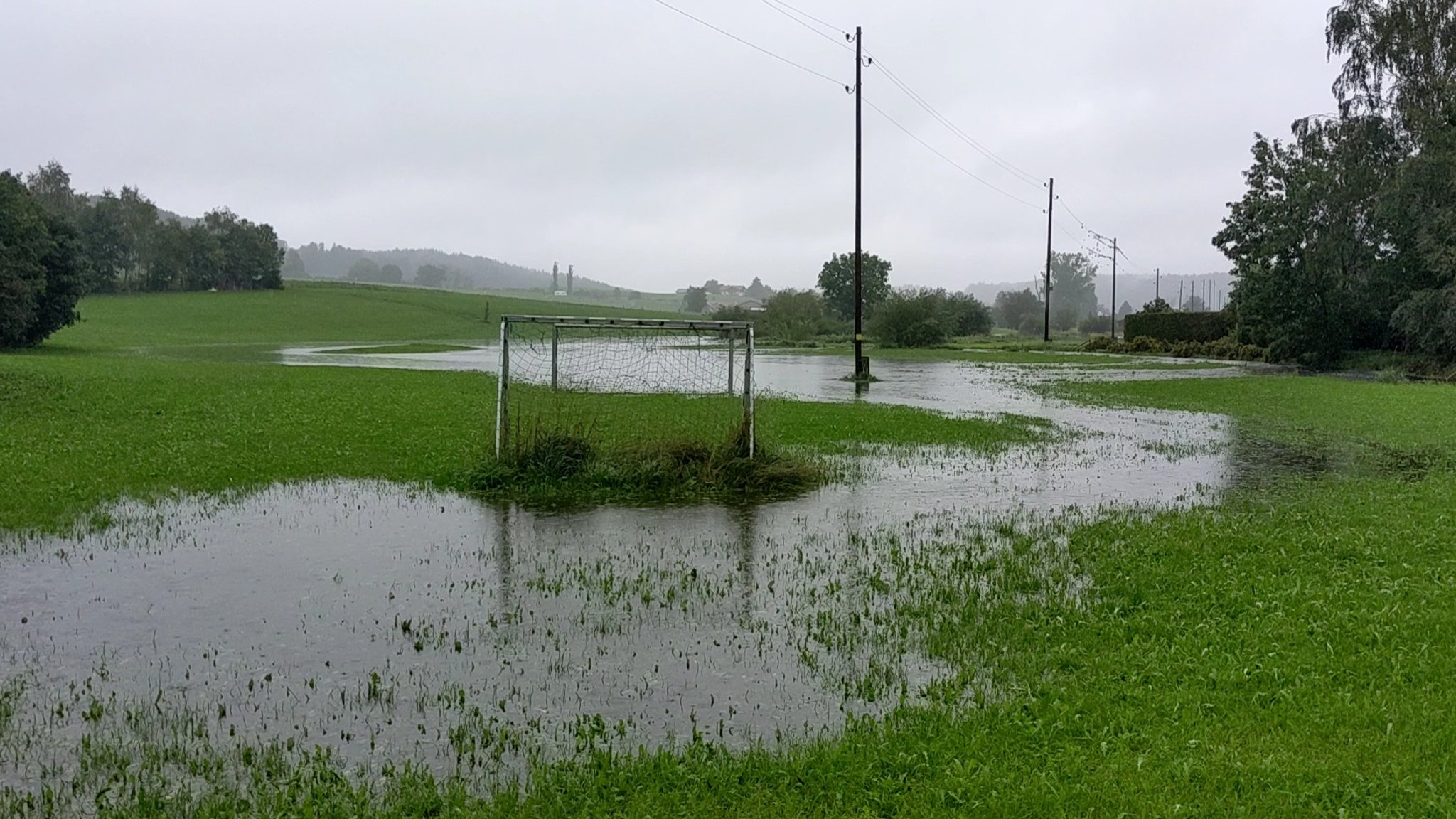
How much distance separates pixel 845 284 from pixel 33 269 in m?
71.8

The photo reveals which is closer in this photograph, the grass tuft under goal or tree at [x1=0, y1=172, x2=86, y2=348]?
the grass tuft under goal

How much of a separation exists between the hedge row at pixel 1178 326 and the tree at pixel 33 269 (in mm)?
58641

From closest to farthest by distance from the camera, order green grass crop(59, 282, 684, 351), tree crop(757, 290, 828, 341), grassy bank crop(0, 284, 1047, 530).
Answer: grassy bank crop(0, 284, 1047, 530)
green grass crop(59, 282, 684, 351)
tree crop(757, 290, 828, 341)

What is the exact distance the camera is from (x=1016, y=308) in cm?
13300

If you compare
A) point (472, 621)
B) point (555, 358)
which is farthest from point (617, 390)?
point (472, 621)

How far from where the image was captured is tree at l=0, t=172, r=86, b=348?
38812 millimetres

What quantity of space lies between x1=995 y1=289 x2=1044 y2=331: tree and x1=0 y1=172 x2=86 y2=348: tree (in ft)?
347

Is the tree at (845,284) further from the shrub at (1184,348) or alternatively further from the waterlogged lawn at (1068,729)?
the waterlogged lawn at (1068,729)

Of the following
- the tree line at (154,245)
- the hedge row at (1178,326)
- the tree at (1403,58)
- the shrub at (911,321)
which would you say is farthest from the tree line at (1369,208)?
the tree line at (154,245)

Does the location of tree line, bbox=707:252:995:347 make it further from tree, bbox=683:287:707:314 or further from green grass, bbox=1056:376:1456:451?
tree, bbox=683:287:707:314

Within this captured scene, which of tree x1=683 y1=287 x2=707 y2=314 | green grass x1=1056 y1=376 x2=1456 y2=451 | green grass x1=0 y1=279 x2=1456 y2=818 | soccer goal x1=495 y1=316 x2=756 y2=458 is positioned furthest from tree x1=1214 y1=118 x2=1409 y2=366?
tree x1=683 y1=287 x2=707 y2=314

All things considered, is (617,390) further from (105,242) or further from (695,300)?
(695,300)

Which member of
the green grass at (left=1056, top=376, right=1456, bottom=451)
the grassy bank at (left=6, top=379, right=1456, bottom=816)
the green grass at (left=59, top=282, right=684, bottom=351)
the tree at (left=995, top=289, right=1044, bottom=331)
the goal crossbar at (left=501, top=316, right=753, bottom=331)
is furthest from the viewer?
the tree at (left=995, top=289, right=1044, bottom=331)

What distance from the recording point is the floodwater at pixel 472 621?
485 cm
